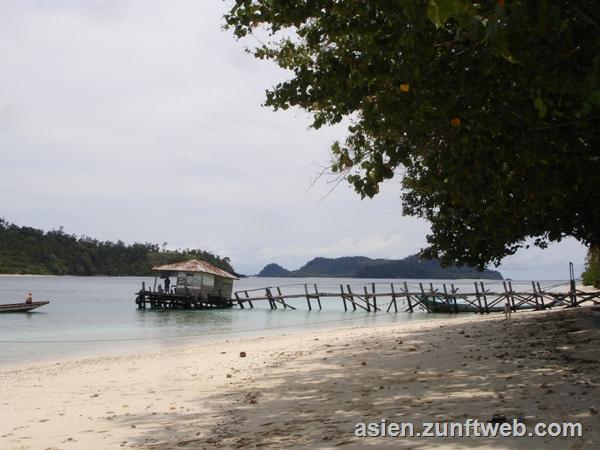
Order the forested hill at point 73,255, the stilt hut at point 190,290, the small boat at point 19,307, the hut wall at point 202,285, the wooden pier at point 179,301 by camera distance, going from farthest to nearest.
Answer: the forested hill at point 73,255
the hut wall at point 202,285
the stilt hut at point 190,290
the wooden pier at point 179,301
the small boat at point 19,307

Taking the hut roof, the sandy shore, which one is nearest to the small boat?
the hut roof

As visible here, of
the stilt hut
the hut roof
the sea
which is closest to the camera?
the sea

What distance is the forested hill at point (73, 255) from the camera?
129425 mm

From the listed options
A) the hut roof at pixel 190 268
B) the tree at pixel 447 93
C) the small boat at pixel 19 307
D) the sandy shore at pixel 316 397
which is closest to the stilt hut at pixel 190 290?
the hut roof at pixel 190 268

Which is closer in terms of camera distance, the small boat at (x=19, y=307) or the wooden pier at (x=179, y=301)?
the small boat at (x=19, y=307)

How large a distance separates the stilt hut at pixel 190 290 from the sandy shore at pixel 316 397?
32534 millimetres

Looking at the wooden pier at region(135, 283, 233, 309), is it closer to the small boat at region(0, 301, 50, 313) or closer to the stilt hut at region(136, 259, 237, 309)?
the stilt hut at region(136, 259, 237, 309)

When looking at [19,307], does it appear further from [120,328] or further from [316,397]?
[316,397]

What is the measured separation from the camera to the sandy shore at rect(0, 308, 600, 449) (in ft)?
20.4

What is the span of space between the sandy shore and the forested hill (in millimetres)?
109238

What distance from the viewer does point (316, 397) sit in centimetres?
844

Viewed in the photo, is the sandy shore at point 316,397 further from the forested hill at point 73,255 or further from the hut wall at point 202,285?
the forested hill at point 73,255

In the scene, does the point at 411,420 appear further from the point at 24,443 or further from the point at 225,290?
the point at 225,290

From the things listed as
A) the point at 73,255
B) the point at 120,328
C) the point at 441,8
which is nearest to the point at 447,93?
the point at 441,8
